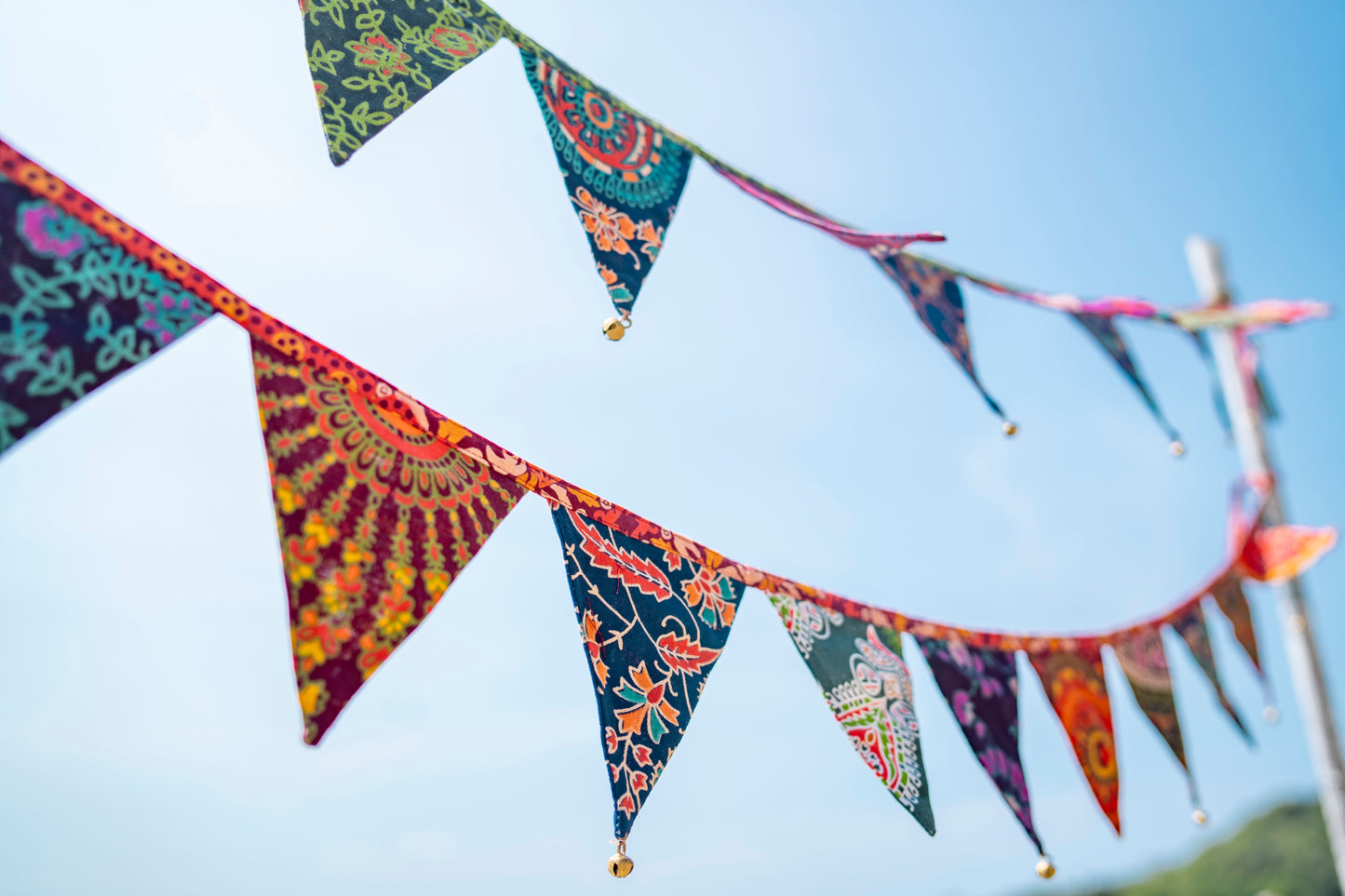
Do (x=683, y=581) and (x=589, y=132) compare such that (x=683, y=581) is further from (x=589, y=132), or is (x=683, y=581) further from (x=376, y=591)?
(x=589, y=132)

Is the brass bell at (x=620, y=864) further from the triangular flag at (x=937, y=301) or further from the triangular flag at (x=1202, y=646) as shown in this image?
the triangular flag at (x=1202, y=646)

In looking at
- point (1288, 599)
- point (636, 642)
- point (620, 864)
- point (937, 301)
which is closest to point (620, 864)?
point (620, 864)

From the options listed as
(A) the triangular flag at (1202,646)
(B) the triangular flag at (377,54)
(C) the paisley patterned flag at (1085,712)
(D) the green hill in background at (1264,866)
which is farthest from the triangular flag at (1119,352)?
(D) the green hill in background at (1264,866)

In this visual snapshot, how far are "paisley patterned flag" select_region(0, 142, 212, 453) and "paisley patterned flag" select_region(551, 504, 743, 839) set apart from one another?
60 cm

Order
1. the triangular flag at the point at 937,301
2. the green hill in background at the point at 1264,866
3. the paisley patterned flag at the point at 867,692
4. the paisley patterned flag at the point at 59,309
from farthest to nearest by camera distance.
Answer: the green hill in background at the point at 1264,866
the triangular flag at the point at 937,301
the paisley patterned flag at the point at 867,692
the paisley patterned flag at the point at 59,309

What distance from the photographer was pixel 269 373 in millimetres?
1018

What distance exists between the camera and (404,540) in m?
1.09

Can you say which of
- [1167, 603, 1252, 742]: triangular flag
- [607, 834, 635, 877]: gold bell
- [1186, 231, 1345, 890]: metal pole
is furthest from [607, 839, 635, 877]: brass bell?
[1186, 231, 1345, 890]: metal pole

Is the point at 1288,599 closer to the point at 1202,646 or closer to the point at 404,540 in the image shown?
the point at 1202,646

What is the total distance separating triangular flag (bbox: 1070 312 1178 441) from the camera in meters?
2.91

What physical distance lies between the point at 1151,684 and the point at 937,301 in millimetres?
1221

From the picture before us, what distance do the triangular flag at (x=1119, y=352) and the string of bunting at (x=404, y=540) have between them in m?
1.48

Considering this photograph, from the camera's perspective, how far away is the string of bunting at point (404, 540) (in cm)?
89

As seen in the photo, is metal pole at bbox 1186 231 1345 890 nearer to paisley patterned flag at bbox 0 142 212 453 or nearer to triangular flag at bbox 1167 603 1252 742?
triangular flag at bbox 1167 603 1252 742
